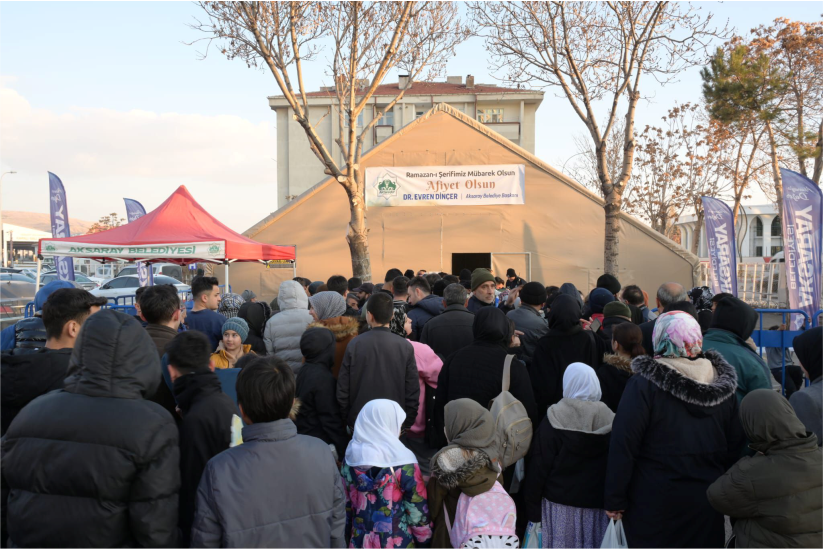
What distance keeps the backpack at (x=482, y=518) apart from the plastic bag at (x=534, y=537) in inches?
19.4

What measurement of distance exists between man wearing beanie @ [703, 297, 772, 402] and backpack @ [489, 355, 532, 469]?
4.19ft

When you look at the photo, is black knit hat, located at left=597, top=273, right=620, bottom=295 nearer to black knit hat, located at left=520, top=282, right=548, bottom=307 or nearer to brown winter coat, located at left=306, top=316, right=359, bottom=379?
black knit hat, located at left=520, top=282, right=548, bottom=307

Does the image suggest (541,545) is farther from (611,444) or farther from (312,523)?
(312,523)

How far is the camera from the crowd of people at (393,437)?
2291 millimetres

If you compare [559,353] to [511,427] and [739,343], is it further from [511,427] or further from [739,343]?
[739,343]

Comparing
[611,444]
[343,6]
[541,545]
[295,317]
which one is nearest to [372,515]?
[541,545]

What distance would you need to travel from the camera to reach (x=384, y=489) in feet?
10.6

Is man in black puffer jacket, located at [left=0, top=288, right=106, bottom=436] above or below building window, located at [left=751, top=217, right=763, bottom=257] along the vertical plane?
below

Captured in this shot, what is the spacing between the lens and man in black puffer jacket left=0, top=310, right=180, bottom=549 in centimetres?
223

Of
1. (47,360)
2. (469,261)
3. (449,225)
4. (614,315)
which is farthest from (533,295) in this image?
(469,261)

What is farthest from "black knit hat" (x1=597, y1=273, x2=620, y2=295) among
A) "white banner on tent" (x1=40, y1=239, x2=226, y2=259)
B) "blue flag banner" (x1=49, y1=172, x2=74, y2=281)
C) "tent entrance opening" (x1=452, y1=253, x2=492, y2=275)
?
"blue flag banner" (x1=49, y1=172, x2=74, y2=281)

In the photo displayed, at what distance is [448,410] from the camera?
130 inches

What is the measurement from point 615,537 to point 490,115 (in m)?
39.9

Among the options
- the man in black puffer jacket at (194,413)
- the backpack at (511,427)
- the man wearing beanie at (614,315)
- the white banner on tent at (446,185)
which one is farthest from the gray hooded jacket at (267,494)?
the white banner on tent at (446,185)
